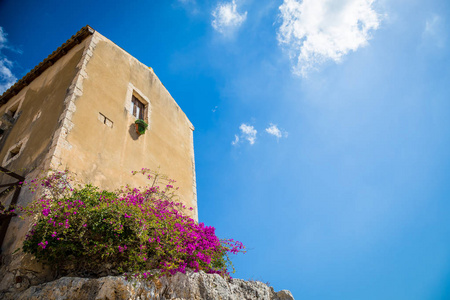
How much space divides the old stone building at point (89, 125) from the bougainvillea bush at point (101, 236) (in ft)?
1.48

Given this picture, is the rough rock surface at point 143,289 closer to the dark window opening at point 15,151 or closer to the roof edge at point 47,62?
the dark window opening at point 15,151

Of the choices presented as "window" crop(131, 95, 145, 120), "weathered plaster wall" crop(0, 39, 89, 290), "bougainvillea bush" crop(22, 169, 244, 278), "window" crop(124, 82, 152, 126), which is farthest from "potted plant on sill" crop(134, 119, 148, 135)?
"bougainvillea bush" crop(22, 169, 244, 278)

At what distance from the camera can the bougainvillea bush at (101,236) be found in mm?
5184

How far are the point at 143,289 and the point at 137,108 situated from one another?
6.70m

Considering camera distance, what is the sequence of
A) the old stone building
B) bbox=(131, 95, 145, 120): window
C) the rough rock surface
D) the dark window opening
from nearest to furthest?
1. the rough rock surface
2. the old stone building
3. the dark window opening
4. bbox=(131, 95, 145, 120): window

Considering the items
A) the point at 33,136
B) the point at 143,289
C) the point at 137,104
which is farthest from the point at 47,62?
the point at 143,289

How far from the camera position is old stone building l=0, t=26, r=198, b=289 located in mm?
6773

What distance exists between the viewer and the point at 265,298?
20.0 feet

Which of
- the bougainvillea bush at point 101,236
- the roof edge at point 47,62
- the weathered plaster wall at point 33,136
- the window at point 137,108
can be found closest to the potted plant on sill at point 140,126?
the window at point 137,108

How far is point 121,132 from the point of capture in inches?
339

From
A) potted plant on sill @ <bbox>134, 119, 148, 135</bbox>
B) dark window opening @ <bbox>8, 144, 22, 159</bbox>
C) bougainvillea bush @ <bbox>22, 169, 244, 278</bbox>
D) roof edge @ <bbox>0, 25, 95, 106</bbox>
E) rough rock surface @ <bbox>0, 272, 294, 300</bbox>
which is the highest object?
roof edge @ <bbox>0, 25, 95, 106</bbox>

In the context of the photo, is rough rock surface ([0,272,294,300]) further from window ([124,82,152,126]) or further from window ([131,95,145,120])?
window ([131,95,145,120])

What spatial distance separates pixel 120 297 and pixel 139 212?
5.27 feet

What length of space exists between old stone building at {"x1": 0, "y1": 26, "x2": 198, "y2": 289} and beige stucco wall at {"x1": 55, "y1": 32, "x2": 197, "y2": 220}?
27 millimetres
